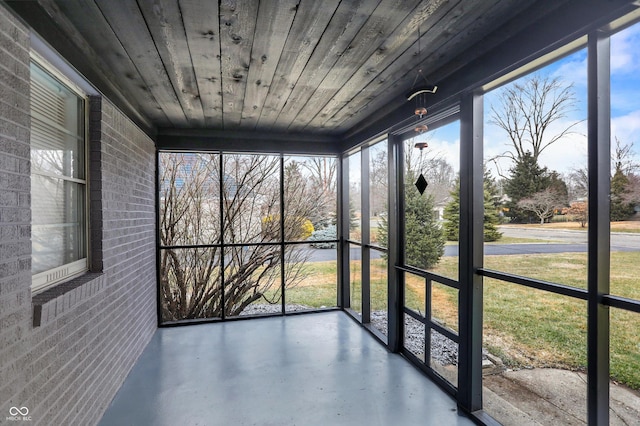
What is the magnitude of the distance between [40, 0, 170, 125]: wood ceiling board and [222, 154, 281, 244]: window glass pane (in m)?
1.95

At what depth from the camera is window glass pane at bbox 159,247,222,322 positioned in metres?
4.81

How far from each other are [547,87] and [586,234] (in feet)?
2.91

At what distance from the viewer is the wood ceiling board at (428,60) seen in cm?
194

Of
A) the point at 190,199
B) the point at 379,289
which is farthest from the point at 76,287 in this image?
the point at 379,289

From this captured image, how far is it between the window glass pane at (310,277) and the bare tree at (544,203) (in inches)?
136

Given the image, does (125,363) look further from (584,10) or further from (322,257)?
(584,10)

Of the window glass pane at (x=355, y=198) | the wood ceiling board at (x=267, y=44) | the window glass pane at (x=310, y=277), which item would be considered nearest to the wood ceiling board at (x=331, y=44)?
the wood ceiling board at (x=267, y=44)

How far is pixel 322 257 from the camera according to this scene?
5480 millimetres

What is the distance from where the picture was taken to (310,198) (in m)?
5.60

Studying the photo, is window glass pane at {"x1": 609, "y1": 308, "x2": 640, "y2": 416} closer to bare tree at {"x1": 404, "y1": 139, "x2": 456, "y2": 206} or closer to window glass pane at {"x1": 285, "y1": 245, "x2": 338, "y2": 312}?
bare tree at {"x1": 404, "y1": 139, "x2": 456, "y2": 206}

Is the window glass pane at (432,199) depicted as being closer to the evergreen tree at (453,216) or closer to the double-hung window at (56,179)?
the evergreen tree at (453,216)

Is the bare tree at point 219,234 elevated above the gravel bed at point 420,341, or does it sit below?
above

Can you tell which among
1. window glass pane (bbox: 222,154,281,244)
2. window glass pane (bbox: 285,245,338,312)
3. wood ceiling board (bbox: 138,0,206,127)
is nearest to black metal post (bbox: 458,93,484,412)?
wood ceiling board (bbox: 138,0,206,127)

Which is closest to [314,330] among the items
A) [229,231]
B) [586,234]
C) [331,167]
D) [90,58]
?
[229,231]
